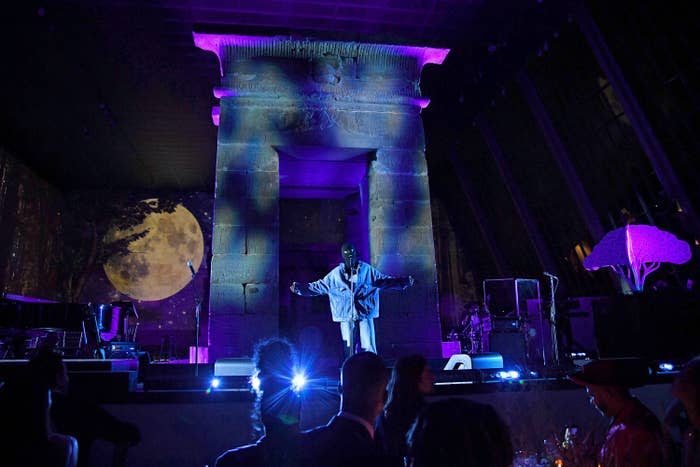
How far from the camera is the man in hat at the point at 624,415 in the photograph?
109 inches

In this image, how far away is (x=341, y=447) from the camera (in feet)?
8.20

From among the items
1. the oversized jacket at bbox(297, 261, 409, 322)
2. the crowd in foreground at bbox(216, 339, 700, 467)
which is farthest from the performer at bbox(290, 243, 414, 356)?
the crowd in foreground at bbox(216, 339, 700, 467)

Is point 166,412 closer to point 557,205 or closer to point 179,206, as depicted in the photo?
point 557,205

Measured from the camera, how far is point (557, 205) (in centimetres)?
1391

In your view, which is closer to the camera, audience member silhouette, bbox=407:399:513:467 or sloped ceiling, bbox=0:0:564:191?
audience member silhouette, bbox=407:399:513:467

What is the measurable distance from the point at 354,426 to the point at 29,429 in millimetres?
2290

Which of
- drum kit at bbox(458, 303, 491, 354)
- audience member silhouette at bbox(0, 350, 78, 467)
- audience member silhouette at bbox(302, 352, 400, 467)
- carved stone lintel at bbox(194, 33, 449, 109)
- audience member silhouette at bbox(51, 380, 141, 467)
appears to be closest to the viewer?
audience member silhouette at bbox(302, 352, 400, 467)

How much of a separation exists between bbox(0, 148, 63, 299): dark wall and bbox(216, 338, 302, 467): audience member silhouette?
602 inches

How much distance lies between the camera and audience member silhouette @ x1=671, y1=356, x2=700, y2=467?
2771mm

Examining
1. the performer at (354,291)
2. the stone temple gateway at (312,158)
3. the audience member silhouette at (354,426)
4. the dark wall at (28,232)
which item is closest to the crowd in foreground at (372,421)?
the audience member silhouette at (354,426)

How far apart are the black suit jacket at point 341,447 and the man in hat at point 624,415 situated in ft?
4.73

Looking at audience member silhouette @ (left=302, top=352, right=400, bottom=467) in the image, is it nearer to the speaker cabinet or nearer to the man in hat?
the man in hat

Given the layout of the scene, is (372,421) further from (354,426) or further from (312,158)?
(312,158)

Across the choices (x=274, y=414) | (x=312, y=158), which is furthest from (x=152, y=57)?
(x=274, y=414)
